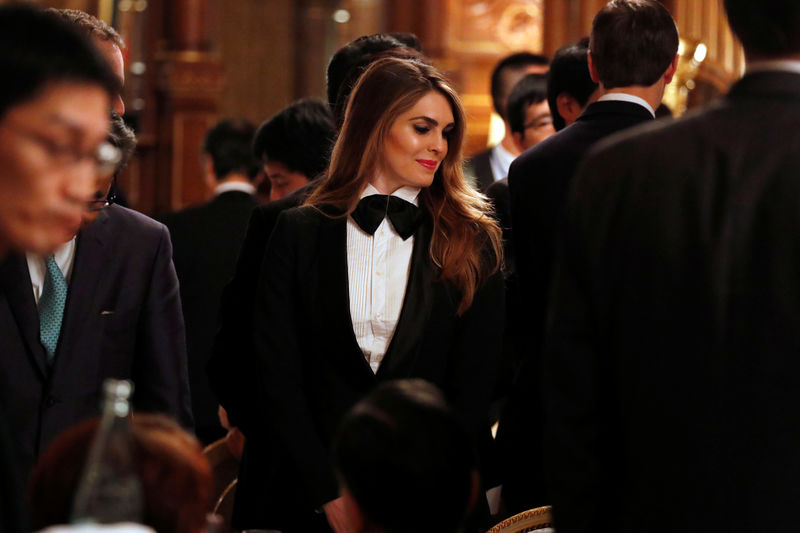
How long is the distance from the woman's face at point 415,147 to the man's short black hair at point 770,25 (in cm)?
131

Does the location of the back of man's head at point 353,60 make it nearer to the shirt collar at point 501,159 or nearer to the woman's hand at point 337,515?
the woman's hand at point 337,515

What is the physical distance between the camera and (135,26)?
35.7ft

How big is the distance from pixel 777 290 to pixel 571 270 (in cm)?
32

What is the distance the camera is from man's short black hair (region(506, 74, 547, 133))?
4859 mm

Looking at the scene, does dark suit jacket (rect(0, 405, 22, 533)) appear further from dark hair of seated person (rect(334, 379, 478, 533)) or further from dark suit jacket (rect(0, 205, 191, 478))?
dark suit jacket (rect(0, 205, 191, 478))

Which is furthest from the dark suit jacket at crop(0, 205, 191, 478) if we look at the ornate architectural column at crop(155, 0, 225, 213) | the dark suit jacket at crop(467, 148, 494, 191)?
the ornate architectural column at crop(155, 0, 225, 213)

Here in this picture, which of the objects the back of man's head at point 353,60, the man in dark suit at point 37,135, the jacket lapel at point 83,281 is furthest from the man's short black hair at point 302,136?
the man in dark suit at point 37,135

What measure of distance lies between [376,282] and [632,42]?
94 centimetres

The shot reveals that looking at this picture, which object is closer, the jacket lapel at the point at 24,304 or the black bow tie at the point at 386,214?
the jacket lapel at the point at 24,304

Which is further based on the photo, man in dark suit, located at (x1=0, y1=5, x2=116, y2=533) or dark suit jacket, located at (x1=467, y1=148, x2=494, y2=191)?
dark suit jacket, located at (x1=467, y1=148, x2=494, y2=191)

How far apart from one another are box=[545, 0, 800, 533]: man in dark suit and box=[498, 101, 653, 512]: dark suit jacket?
1.36 m

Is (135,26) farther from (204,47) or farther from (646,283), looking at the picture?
(646,283)

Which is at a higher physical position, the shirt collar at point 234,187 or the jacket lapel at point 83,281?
the jacket lapel at point 83,281

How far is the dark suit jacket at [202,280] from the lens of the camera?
4.82m
